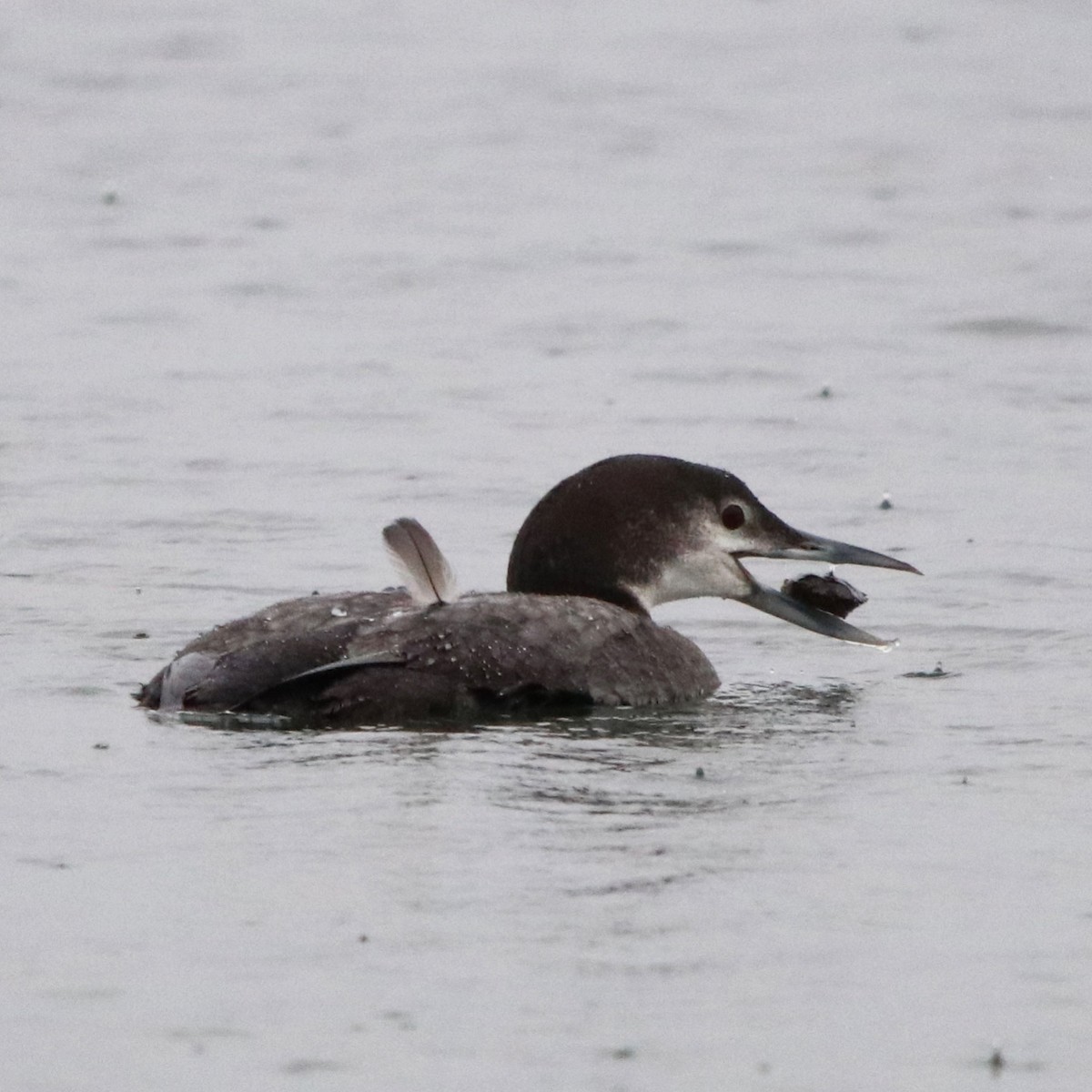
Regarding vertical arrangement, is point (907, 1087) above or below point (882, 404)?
below

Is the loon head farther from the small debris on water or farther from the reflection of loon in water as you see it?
the small debris on water

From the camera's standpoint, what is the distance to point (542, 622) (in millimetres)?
7016

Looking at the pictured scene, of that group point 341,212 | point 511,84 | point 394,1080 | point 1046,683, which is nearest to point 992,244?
point 341,212

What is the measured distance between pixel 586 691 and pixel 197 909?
1.92 m

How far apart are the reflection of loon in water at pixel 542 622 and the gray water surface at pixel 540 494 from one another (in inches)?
4.7

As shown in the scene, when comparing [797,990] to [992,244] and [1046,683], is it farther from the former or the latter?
[992,244]

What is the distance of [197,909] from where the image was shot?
526 cm

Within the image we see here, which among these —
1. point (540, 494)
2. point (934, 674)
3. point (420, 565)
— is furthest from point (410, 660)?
point (540, 494)

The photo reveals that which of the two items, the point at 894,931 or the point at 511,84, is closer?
the point at 894,931

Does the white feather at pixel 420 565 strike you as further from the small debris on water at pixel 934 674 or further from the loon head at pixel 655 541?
the small debris on water at pixel 934 674

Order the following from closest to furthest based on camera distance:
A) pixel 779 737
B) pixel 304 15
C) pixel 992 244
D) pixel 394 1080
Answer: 1. pixel 394 1080
2. pixel 779 737
3. pixel 992 244
4. pixel 304 15

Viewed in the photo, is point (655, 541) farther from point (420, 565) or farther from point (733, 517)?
point (420, 565)

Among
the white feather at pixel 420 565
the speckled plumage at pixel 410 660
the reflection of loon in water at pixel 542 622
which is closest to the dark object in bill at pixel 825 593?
the reflection of loon in water at pixel 542 622

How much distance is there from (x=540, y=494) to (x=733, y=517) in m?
2.26
